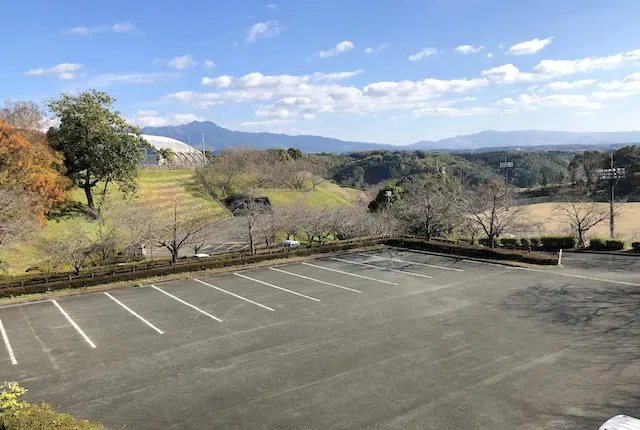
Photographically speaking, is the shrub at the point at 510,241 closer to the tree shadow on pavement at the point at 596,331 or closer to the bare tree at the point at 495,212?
the bare tree at the point at 495,212

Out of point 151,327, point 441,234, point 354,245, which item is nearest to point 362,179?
point 441,234

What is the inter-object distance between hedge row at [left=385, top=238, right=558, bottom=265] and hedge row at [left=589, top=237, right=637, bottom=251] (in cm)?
597

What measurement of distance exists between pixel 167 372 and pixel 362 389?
17.3 ft

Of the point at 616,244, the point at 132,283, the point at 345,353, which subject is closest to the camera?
the point at 345,353

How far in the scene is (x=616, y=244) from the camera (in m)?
25.6

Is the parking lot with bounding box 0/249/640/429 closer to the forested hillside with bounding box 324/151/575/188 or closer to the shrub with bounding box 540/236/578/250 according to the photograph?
the shrub with bounding box 540/236/578/250

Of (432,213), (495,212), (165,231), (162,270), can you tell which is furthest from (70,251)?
(495,212)

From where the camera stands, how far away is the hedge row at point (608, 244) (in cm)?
2544

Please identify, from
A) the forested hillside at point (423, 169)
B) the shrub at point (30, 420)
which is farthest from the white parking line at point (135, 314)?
the forested hillside at point (423, 169)

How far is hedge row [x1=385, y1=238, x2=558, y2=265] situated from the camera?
21750mm

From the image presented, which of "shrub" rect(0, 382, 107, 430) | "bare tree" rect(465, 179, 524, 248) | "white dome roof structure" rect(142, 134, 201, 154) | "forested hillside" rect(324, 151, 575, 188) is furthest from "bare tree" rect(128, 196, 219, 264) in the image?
"forested hillside" rect(324, 151, 575, 188)

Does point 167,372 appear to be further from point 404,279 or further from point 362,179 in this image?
point 362,179

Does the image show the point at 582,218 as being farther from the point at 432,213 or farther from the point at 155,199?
the point at 155,199

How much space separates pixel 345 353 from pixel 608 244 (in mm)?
22544
